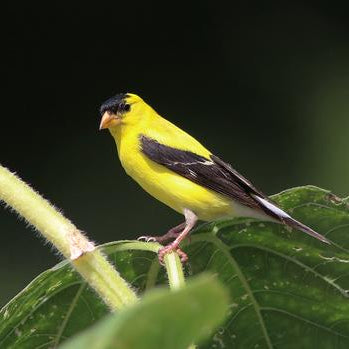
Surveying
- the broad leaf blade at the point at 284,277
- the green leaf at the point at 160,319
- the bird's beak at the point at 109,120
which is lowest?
the green leaf at the point at 160,319

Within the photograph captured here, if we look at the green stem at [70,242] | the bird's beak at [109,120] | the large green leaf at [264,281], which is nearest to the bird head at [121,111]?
the bird's beak at [109,120]

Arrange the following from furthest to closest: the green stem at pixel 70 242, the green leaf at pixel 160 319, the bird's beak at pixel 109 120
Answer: the bird's beak at pixel 109 120 → the green stem at pixel 70 242 → the green leaf at pixel 160 319

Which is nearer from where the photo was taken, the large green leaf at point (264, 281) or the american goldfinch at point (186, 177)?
the large green leaf at point (264, 281)

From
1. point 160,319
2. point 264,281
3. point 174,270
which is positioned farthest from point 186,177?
point 160,319

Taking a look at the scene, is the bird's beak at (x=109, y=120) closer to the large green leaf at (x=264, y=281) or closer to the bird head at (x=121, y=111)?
the bird head at (x=121, y=111)

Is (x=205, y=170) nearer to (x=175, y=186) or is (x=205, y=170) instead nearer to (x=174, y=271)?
(x=175, y=186)

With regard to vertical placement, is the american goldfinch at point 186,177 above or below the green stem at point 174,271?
above

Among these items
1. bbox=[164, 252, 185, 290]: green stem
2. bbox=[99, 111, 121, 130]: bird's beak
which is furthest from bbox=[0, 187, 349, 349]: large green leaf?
bbox=[99, 111, 121, 130]: bird's beak
